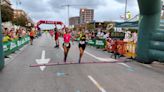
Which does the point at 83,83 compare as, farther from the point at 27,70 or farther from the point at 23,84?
the point at 27,70

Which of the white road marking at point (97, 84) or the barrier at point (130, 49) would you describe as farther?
the barrier at point (130, 49)

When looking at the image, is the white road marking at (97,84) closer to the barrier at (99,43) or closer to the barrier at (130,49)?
the barrier at (130,49)

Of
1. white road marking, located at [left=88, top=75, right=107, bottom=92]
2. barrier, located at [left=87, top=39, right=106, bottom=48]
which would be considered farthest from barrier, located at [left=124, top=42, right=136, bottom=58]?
white road marking, located at [left=88, top=75, right=107, bottom=92]

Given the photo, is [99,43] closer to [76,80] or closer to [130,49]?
[130,49]

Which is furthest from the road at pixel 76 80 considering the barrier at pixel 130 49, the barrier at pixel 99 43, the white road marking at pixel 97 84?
the barrier at pixel 99 43

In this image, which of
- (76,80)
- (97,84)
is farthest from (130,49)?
(97,84)

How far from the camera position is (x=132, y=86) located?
9789 millimetres

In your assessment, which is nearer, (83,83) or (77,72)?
(83,83)

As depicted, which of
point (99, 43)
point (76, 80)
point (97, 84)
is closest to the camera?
point (97, 84)

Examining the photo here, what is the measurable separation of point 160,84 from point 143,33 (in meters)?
6.57

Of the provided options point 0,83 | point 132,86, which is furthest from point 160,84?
point 0,83

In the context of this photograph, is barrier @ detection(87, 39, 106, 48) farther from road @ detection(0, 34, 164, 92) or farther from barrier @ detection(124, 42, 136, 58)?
road @ detection(0, 34, 164, 92)

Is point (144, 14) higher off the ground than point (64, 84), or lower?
higher

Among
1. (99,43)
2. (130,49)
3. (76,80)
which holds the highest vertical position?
(130,49)
